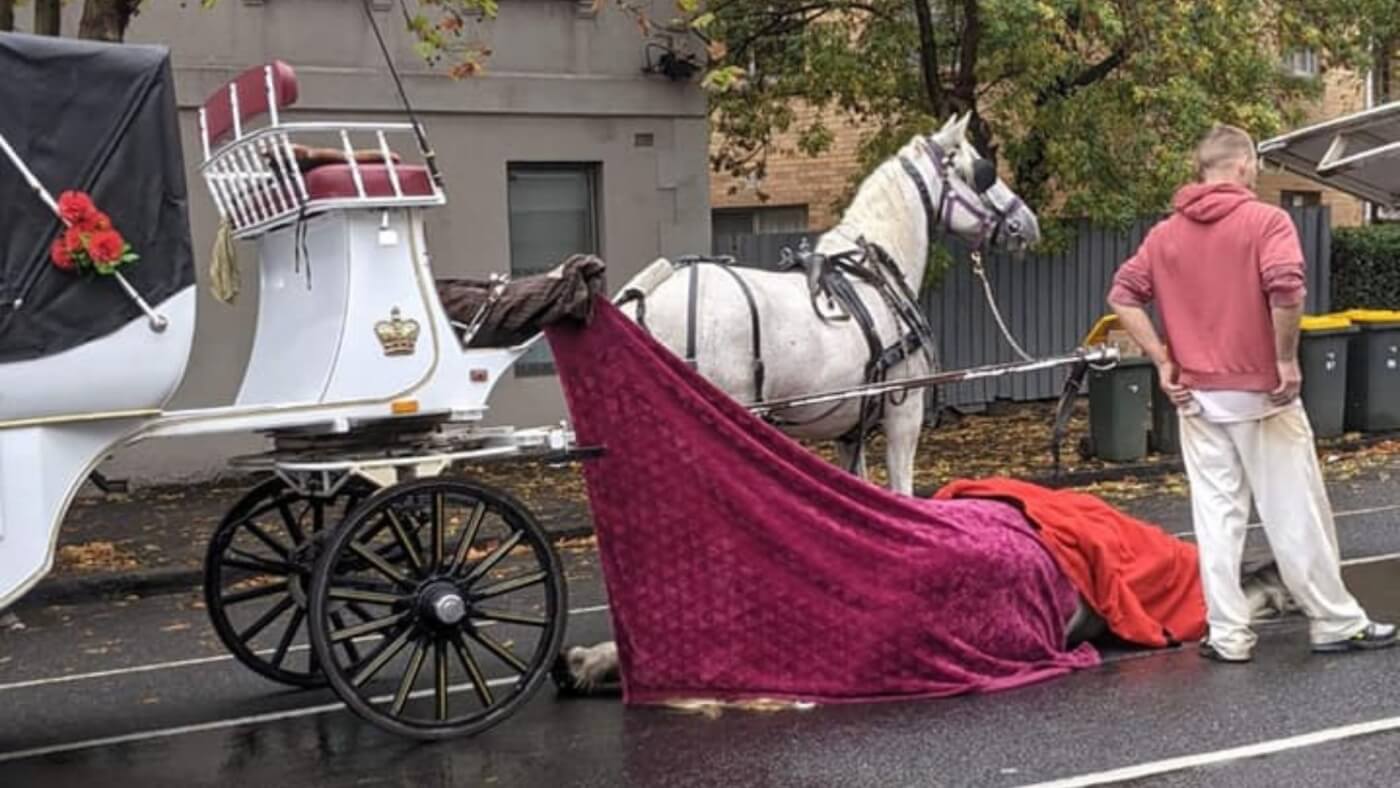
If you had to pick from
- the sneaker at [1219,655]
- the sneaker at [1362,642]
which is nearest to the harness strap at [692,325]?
the sneaker at [1219,655]

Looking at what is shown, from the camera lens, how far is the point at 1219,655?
7.33 m

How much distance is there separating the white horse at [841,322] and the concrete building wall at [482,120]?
6923 mm

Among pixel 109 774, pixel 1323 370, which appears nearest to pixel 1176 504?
pixel 1323 370

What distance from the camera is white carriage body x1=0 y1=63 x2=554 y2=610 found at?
5.70 meters

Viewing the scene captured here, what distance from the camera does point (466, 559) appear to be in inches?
260

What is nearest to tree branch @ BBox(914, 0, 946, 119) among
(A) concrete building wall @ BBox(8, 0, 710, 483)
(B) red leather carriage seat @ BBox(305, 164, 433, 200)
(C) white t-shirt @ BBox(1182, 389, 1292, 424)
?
(A) concrete building wall @ BBox(8, 0, 710, 483)

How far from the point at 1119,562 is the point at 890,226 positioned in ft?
8.03

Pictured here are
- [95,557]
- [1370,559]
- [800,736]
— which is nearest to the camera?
[800,736]

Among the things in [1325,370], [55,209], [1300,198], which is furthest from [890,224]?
[1300,198]

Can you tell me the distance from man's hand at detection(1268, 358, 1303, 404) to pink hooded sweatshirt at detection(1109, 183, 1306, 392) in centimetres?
3

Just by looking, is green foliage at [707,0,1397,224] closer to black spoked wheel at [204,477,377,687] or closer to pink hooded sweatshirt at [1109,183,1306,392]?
pink hooded sweatshirt at [1109,183,1306,392]

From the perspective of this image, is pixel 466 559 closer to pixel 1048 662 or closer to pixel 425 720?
pixel 425 720

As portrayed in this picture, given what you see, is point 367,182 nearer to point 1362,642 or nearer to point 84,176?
→ point 84,176

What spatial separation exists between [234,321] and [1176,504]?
8333 millimetres
